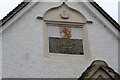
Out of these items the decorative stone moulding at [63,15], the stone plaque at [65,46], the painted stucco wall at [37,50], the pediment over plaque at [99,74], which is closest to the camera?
the pediment over plaque at [99,74]

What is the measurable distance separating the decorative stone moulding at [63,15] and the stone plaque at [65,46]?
0.72 metres

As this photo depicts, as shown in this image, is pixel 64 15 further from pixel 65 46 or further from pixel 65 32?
pixel 65 46

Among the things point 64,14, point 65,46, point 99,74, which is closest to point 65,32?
point 65,46

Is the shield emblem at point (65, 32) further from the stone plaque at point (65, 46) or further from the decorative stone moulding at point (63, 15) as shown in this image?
the decorative stone moulding at point (63, 15)

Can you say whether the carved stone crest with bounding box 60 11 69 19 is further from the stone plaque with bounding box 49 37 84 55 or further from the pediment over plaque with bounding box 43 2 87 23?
the stone plaque with bounding box 49 37 84 55

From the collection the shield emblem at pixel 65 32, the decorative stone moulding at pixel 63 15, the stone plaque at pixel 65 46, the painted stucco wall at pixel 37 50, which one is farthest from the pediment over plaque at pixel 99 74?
the decorative stone moulding at pixel 63 15

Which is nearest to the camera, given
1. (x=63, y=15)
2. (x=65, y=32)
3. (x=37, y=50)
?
(x=37, y=50)

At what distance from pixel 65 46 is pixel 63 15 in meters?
1.23

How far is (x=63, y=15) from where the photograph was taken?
46.8 ft

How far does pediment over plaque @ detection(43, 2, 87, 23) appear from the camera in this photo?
14.2 m

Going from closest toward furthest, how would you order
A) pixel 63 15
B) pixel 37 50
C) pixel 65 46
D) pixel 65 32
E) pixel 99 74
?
pixel 99 74, pixel 37 50, pixel 65 46, pixel 65 32, pixel 63 15

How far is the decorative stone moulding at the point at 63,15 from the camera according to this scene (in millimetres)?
14180

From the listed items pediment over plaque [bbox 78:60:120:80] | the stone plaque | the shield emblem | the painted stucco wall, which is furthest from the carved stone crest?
pediment over plaque [bbox 78:60:120:80]

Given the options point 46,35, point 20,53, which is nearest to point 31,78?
point 20,53
